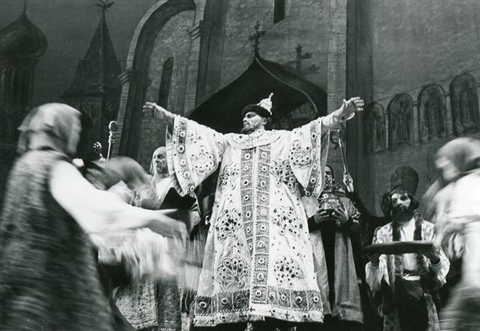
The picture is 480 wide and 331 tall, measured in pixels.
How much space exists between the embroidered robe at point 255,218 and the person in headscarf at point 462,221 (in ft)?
5.44

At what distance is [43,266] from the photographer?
216cm

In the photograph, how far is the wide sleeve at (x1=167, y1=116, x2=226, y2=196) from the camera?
5281 mm

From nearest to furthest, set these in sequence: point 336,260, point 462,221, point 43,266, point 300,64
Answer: point 43,266 → point 462,221 → point 336,260 → point 300,64

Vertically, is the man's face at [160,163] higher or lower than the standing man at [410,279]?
higher

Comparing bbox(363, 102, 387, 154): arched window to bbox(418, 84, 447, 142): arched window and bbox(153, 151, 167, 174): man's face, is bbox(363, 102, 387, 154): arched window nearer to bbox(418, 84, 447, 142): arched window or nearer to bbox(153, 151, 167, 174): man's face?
bbox(418, 84, 447, 142): arched window

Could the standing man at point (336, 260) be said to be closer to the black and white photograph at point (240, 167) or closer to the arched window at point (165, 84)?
the black and white photograph at point (240, 167)

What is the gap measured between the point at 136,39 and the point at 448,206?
7.10m

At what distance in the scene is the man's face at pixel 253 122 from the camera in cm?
557

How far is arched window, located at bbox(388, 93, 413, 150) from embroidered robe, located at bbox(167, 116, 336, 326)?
10.3 ft

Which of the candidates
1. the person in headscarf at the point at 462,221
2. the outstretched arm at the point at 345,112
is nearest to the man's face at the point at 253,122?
the outstretched arm at the point at 345,112

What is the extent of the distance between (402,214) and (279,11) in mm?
4585

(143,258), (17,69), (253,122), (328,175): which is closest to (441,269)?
(328,175)

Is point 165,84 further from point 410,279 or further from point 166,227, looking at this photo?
point 166,227

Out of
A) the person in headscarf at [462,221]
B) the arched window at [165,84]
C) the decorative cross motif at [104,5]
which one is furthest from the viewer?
the decorative cross motif at [104,5]
